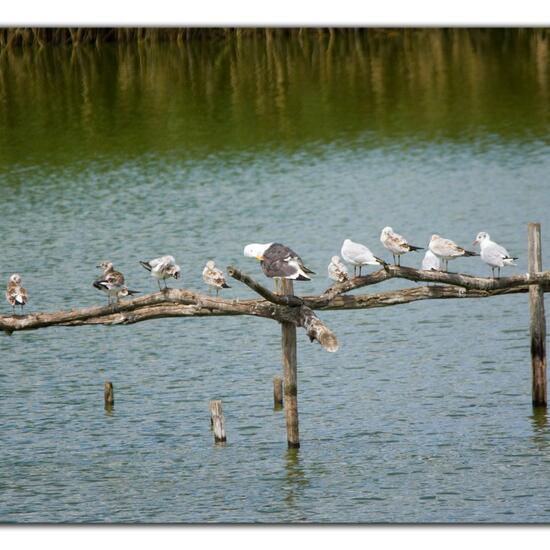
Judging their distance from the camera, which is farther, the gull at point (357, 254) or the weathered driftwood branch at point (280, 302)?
the gull at point (357, 254)

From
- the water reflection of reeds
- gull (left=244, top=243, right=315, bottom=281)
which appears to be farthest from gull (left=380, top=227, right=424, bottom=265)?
the water reflection of reeds

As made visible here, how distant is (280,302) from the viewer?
16625 millimetres

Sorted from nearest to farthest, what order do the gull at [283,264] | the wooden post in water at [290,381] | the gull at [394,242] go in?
the gull at [283,264] → the wooden post in water at [290,381] → the gull at [394,242]

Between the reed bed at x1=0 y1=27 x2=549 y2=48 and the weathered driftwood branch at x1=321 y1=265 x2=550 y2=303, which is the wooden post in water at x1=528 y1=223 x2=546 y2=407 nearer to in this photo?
the weathered driftwood branch at x1=321 y1=265 x2=550 y2=303

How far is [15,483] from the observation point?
17.6 metres

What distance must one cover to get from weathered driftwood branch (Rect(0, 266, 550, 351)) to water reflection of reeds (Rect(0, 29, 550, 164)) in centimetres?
447

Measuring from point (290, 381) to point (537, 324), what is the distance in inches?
123

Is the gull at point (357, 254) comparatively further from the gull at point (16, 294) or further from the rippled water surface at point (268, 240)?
the gull at point (16, 294)

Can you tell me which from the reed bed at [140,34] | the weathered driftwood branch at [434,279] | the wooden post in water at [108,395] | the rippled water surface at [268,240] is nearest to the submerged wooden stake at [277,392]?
the rippled water surface at [268,240]

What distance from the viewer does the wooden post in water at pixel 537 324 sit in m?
18.8

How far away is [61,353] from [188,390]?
2783 millimetres

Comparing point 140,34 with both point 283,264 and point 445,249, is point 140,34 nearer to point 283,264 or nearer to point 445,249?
point 445,249

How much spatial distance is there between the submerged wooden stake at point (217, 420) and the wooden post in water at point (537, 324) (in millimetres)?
3657

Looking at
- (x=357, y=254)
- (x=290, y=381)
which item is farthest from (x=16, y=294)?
(x=357, y=254)
